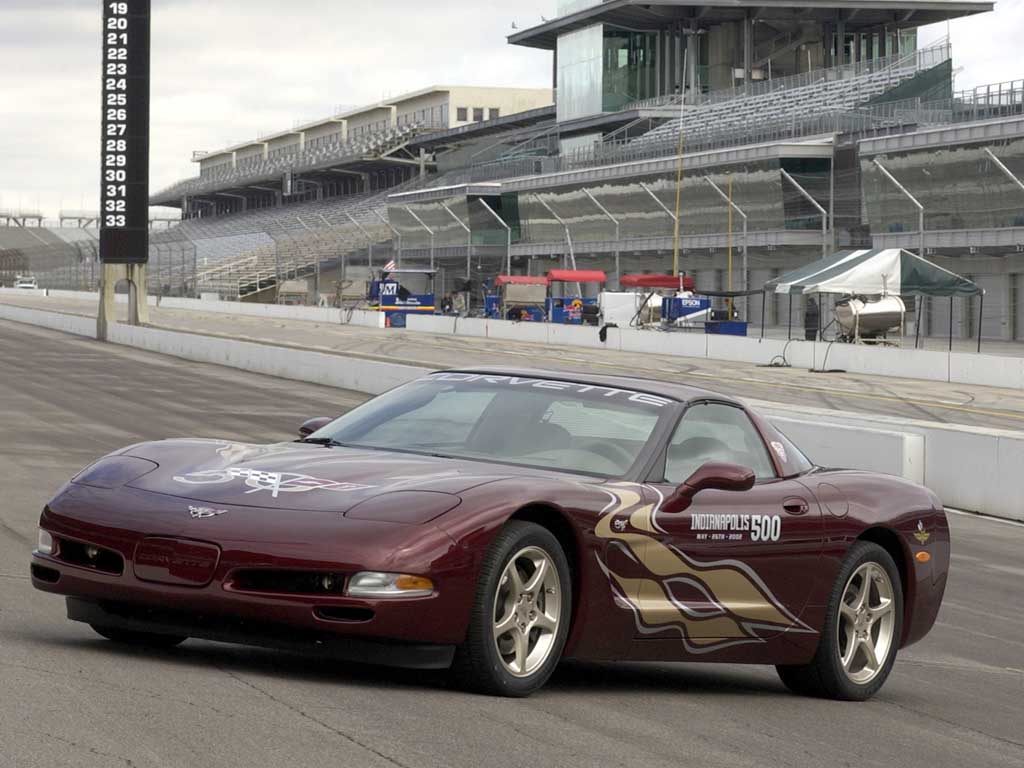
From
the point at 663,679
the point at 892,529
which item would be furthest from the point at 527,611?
the point at 892,529

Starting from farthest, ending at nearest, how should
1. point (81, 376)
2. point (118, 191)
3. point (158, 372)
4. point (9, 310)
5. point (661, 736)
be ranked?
point (9, 310) → point (118, 191) → point (158, 372) → point (81, 376) → point (661, 736)

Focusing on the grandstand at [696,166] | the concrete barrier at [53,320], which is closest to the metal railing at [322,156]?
the grandstand at [696,166]

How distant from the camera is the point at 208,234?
134500 millimetres

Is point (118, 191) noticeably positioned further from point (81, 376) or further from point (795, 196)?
point (795, 196)

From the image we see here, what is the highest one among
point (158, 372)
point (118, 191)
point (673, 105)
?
point (673, 105)

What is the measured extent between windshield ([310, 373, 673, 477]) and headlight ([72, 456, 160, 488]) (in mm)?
927

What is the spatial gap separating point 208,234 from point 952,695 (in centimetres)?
13086

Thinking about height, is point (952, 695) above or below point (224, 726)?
below

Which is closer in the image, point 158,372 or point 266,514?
point 266,514

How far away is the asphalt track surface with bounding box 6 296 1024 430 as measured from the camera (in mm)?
31109

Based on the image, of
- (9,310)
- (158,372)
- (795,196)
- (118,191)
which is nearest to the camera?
(158,372)

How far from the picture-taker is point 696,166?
6806 centimetres

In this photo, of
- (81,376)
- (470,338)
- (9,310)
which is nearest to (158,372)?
(81,376)

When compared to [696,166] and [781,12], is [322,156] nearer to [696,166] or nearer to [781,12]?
[781,12]
